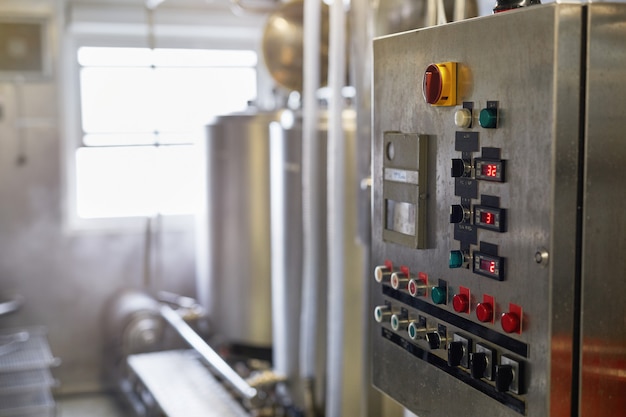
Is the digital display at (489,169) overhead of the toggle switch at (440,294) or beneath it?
overhead

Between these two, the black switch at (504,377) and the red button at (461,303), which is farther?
the red button at (461,303)

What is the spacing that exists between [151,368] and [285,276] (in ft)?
2.34

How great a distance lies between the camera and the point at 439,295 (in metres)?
1.50

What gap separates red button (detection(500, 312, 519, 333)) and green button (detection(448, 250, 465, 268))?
136 millimetres

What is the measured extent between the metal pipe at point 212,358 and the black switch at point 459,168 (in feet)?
5.45

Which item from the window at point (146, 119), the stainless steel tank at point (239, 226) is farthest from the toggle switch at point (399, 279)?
the window at point (146, 119)

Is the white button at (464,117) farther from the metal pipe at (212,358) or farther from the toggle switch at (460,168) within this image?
the metal pipe at (212,358)

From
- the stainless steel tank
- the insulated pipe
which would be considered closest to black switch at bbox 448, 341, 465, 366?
the insulated pipe

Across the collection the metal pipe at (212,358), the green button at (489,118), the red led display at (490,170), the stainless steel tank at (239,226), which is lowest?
the metal pipe at (212,358)

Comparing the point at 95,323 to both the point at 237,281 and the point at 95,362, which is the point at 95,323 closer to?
the point at 95,362

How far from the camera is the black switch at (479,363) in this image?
140 centimetres

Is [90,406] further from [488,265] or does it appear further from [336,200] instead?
[488,265]

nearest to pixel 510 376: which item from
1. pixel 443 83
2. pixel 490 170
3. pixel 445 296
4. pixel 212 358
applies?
pixel 445 296

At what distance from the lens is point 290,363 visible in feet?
10.8
